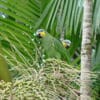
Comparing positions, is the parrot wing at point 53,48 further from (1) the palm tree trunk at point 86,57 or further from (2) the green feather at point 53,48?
(1) the palm tree trunk at point 86,57

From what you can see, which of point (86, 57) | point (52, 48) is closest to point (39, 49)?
point (52, 48)

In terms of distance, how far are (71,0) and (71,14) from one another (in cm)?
7

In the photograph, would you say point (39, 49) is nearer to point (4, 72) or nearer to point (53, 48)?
point (53, 48)

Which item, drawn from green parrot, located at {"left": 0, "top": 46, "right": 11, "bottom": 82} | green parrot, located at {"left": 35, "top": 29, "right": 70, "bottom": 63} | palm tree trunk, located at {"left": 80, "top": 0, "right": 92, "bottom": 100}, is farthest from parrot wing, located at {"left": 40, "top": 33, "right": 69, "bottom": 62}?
green parrot, located at {"left": 0, "top": 46, "right": 11, "bottom": 82}

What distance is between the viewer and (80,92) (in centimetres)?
117

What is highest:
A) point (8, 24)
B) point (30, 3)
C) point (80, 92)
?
point (30, 3)

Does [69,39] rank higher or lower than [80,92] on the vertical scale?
higher

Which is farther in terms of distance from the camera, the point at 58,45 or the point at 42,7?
the point at 42,7

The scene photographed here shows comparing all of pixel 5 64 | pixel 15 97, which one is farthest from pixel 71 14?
pixel 15 97

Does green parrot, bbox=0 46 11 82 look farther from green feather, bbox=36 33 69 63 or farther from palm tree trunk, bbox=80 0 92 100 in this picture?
green feather, bbox=36 33 69 63

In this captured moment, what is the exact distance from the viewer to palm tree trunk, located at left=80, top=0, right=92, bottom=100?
1139 millimetres

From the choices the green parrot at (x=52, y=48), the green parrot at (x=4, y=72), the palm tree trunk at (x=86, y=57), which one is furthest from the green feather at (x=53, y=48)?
the green parrot at (x=4, y=72)

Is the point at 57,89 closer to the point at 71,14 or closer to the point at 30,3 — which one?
the point at 71,14

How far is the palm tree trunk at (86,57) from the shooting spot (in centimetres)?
114
